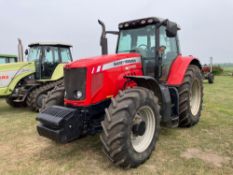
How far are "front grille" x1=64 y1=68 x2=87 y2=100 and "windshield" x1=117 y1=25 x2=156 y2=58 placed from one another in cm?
152

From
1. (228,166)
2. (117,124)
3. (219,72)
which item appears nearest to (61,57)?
(117,124)

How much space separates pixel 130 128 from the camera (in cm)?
357

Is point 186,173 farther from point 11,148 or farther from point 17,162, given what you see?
point 11,148

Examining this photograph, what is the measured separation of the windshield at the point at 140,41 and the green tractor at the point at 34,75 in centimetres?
344

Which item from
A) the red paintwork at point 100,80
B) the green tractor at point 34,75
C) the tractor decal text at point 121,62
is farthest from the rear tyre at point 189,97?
the green tractor at point 34,75

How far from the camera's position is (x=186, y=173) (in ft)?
11.5

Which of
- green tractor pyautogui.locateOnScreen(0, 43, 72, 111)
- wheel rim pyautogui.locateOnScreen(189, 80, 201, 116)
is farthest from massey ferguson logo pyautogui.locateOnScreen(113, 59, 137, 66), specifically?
green tractor pyautogui.locateOnScreen(0, 43, 72, 111)

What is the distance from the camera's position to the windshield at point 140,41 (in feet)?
16.5

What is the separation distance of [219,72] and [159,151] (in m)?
27.0

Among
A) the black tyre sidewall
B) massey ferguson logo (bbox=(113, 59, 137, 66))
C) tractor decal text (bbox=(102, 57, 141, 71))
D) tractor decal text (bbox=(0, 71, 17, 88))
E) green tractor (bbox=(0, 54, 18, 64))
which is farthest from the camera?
green tractor (bbox=(0, 54, 18, 64))

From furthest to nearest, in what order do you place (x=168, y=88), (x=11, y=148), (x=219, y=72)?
(x=219, y=72) < (x=168, y=88) < (x=11, y=148)

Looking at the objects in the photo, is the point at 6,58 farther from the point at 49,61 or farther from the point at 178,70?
the point at 178,70

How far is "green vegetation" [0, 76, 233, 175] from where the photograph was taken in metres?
3.64

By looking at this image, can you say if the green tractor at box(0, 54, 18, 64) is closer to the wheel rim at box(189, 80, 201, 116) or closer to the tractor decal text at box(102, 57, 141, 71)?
the tractor decal text at box(102, 57, 141, 71)
